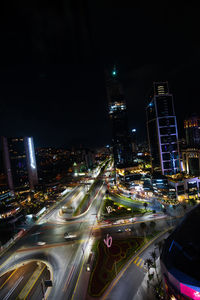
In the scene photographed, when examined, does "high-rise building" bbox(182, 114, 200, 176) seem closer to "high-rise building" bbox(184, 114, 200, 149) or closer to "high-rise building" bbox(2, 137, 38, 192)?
"high-rise building" bbox(184, 114, 200, 149)

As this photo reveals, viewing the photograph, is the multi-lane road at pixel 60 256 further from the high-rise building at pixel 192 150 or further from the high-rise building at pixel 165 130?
the high-rise building at pixel 192 150

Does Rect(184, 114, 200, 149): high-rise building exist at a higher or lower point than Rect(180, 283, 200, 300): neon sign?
higher

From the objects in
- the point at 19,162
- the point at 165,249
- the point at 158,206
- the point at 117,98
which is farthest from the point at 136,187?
the point at 117,98

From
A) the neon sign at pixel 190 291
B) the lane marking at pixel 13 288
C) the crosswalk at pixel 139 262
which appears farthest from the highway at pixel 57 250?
the neon sign at pixel 190 291

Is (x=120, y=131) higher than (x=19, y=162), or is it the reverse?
(x=120, y=131)

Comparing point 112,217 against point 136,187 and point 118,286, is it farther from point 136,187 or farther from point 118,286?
point 136,187

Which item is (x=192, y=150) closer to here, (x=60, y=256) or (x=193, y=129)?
(x=193, y=129)

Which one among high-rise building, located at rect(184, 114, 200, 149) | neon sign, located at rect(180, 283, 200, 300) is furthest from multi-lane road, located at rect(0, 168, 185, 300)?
high-rise building, located at rect(184, 114, 200, 149)

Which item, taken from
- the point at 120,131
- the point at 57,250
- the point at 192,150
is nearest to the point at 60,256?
the point at 57,250
